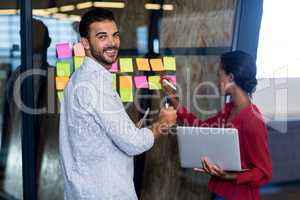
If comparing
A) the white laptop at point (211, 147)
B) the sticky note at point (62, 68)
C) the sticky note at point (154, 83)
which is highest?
the sticky note at point (62, 68)

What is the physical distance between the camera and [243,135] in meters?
2.55

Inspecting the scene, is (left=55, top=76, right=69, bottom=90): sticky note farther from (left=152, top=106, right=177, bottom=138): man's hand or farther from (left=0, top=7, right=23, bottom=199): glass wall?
(left=152, top=106, right=177, bottom=138): man's hand

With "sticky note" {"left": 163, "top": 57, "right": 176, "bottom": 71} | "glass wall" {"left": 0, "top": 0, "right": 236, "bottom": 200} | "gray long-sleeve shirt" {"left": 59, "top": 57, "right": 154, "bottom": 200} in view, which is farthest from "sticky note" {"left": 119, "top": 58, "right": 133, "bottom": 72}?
"gray long-sleeve shirt" {"left": 59, "top": 57, "right": 154, "bottom": 200}

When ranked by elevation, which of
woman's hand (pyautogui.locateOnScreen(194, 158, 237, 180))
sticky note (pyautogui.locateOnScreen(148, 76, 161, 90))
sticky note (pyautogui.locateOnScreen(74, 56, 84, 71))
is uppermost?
sticky note (pyautogui.locateOnScreen(74, 56, 84, 71))

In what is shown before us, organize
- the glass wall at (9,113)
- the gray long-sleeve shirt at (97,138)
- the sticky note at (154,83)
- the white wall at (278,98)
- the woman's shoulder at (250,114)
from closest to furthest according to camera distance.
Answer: the gray long-sleeve shirt at (97,138)
the woman's shoulder at (250,114)
the glass wall at (9,113)
the sticky note at (154,83)
the white wall at (278,98)

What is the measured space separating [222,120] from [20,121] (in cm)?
155

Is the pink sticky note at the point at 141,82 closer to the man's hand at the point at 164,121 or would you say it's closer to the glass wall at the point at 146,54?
the glass wall at the point at 146,54

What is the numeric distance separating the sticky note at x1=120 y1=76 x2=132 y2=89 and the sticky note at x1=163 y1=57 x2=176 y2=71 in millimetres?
333

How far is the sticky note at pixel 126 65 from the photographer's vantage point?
377 centimetres

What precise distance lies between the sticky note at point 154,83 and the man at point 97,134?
5.07 feet

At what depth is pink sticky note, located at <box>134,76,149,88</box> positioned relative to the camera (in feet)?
12.5

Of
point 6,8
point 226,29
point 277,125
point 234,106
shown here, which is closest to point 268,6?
point 226,29

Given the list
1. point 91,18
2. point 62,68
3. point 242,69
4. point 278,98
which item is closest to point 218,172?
point 242,69

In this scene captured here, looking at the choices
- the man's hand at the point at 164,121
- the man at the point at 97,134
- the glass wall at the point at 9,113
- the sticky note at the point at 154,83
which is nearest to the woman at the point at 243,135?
the man's hand at the point at 164,121
